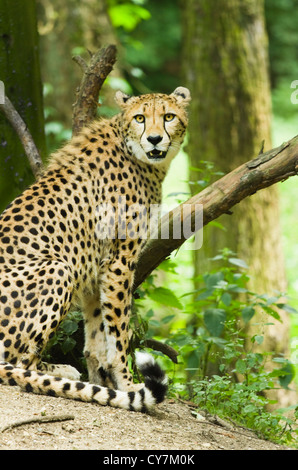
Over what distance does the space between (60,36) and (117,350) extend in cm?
908

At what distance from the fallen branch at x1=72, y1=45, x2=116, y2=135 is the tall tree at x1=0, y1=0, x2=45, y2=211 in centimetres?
49

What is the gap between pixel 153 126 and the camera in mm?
4711

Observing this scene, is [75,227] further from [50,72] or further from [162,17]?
[162,17]

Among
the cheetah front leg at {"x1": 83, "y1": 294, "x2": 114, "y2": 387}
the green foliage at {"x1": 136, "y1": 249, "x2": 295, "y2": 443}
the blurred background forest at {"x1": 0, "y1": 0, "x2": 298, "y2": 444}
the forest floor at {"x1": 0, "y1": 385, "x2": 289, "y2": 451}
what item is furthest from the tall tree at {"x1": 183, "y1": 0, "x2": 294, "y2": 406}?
the forest floor at {"x1": 0, "y1": 385, "x2": 289, "y2": 451}

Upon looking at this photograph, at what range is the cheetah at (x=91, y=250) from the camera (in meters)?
4.06

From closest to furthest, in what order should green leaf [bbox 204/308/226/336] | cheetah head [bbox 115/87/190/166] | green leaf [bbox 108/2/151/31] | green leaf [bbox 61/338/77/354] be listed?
cheetah head [bbox 115/87/190/166] < green leaf [bbox 61/338/77/354] < green leaf [bbox 204/308/226/336] < green leaf [bbox 108/2/151/31]

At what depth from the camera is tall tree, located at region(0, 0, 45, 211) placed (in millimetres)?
5551

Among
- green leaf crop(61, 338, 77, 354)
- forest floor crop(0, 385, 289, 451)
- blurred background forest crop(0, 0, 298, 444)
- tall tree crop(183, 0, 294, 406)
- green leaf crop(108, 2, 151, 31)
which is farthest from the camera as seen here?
green leaf crop(108, 2, 151, 31)

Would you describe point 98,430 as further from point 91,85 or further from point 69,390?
point 91,85

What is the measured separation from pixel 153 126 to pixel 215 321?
1516 millimetres

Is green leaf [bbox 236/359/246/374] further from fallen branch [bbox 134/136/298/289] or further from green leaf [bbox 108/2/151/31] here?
green leaf [bbox 108/2/151/31]

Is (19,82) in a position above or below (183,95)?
above

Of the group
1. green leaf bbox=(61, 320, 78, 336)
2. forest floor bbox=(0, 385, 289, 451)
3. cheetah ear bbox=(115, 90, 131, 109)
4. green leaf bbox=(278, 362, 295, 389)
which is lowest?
forest floor bbox=(0, 385, 289, 451)

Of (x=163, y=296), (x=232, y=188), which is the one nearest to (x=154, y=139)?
(x=232, y=188)
